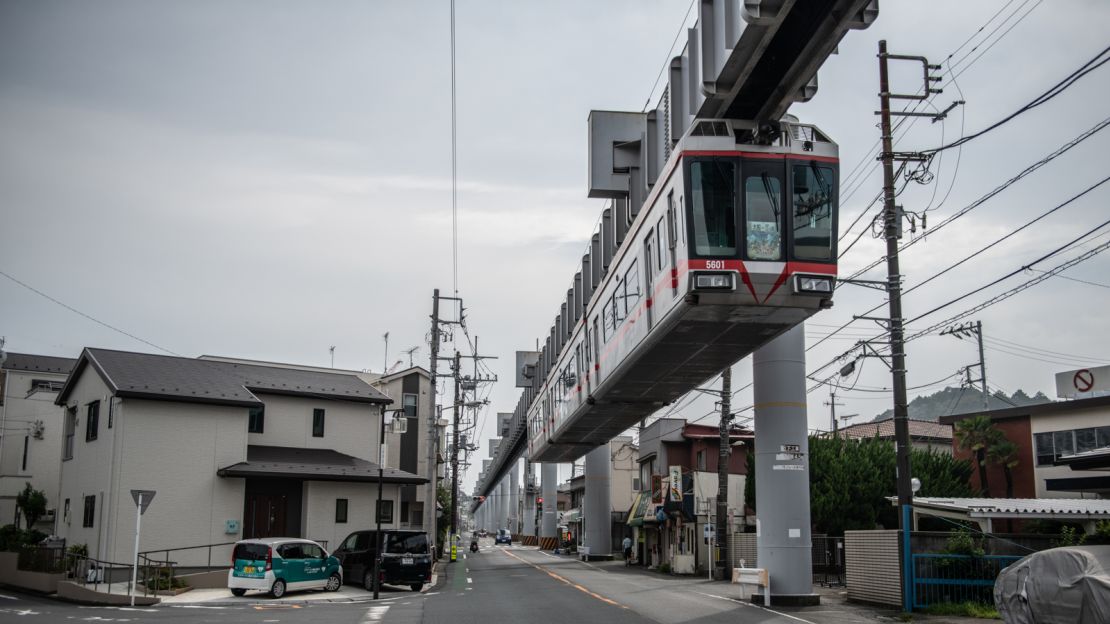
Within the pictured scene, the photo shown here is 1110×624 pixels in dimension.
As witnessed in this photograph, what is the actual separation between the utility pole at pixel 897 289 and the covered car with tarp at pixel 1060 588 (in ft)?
19.4

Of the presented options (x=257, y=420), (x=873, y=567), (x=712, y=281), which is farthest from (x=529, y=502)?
(x=712, y=281)

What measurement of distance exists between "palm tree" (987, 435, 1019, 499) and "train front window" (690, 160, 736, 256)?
2844 centimetres

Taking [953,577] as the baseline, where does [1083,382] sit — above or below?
above

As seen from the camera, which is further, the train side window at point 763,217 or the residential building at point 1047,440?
the residential building at point 1047,440

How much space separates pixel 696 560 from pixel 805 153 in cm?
2734

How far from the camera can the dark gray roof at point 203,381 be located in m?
31.5

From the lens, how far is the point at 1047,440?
3631 cm

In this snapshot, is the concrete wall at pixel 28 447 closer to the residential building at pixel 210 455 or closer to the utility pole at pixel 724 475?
the residential building at pixel 210 455

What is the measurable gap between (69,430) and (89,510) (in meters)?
5.63

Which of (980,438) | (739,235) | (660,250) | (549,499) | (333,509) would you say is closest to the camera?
(739,235)

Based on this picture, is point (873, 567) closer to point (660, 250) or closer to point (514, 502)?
point (660, 250)

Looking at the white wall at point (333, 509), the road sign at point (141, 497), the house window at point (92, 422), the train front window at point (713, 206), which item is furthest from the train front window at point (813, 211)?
the house window at point (92, 422)

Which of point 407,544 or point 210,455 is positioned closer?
point 407,544

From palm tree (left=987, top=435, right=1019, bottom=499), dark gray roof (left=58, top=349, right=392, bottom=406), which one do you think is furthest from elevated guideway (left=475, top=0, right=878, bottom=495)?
palm tree (left=987, top=435, right=1019, bottom=499)
